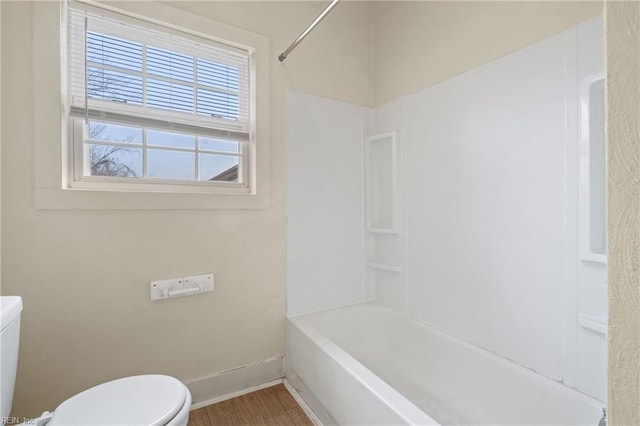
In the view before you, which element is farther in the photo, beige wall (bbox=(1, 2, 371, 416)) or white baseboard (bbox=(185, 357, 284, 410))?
white baseboard (bbox=(185, 357, 284, 410))

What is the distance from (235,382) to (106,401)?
0.85m

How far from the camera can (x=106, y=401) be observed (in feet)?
3.36

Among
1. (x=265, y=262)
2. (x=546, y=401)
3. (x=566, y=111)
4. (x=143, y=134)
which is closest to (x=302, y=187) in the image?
(x=265, y=262)

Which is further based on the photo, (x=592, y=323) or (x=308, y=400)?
(x=308, y=400)

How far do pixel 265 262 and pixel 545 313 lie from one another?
4.85 feet

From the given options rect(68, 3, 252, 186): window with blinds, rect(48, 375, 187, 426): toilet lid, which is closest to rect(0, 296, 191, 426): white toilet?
rect(48, 375, 187, 426): toilet lid

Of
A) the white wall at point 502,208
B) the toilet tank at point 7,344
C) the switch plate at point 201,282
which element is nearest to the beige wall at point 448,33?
the white wall at point 502,208

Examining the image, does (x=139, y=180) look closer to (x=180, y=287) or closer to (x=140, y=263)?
(x=140, y=263)

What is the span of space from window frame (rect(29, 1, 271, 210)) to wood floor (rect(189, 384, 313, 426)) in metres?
1.12

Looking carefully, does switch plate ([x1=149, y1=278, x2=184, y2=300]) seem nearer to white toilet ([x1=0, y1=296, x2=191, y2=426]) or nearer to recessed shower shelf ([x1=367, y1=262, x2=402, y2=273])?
white toilet ([x1=0, y1=296, x2=191, y2=426])

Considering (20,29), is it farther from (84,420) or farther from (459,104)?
(459,104)

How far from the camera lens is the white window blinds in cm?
143

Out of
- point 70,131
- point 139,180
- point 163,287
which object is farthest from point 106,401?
point 70,131

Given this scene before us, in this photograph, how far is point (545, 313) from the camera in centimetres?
132
